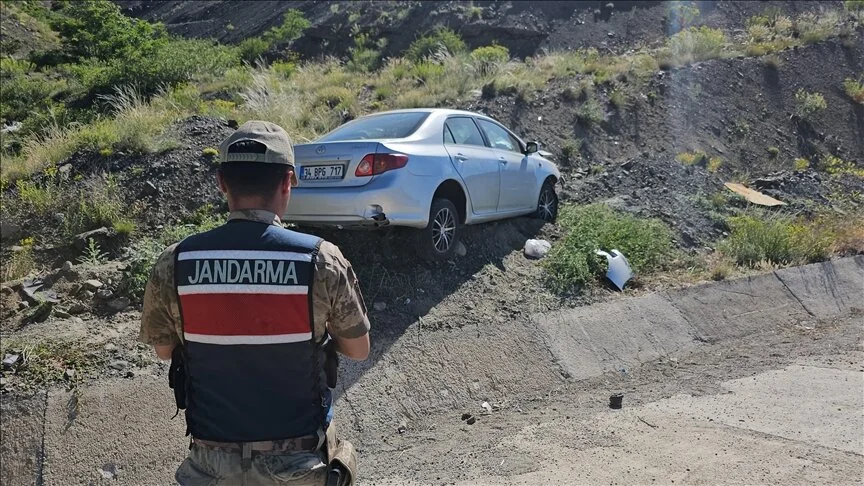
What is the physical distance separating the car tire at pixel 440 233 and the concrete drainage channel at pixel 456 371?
35.5 inches

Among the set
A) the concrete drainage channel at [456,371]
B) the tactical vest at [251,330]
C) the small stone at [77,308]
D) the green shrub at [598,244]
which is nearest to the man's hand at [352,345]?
the tactical vest at [251,330]

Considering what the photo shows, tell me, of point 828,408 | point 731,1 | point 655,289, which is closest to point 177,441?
point 828,408

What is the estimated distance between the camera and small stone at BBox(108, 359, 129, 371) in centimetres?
517

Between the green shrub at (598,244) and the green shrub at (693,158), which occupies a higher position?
the green shrub at (598,244)

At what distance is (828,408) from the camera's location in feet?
16.9

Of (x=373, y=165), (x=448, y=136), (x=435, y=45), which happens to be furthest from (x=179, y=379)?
(x=435, y=45)

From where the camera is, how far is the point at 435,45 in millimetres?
22625

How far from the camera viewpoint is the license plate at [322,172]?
6105 mm

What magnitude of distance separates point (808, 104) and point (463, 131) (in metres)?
14.5

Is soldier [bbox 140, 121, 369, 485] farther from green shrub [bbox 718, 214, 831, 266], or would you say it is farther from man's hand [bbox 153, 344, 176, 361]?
green shrub [bbox 718, 214, 831, 266]

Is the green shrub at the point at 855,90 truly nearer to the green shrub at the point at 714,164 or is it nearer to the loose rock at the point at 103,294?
the green shrub at the point at 714,164

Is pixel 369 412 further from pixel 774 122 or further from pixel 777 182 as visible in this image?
pixel 774 122

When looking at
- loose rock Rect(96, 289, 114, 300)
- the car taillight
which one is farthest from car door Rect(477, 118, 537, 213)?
loose rock Rect(96, 289, 114, 300)

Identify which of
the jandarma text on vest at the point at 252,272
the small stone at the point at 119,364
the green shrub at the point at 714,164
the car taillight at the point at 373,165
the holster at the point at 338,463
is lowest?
the green shrub at the point at 714,164
